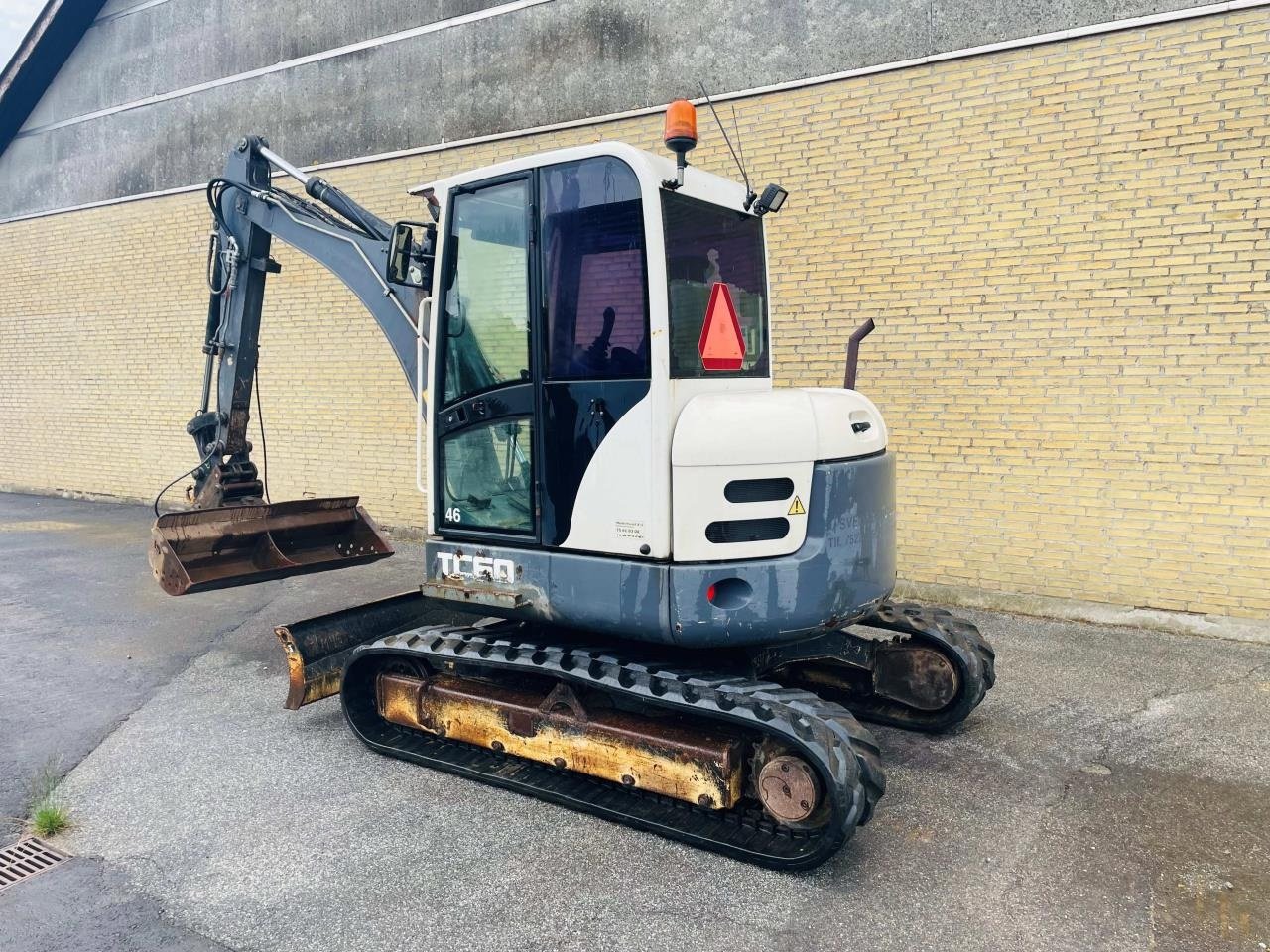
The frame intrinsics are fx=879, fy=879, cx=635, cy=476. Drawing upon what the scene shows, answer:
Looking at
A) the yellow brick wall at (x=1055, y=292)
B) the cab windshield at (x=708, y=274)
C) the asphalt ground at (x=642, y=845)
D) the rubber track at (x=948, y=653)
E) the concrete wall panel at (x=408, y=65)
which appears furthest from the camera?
the concrete wall panel at (x=408, y=65)

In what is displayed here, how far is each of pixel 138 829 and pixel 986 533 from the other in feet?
20.0

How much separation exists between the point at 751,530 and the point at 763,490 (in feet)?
0.58

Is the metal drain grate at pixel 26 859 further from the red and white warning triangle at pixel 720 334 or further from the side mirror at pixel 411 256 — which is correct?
the red and white warning triangle at pixel 720 334

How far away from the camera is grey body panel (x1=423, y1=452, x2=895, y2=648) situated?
12.1 ft

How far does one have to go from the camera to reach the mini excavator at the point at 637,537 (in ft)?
11.9

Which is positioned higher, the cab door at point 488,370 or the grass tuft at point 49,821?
the cab door at point 488,370

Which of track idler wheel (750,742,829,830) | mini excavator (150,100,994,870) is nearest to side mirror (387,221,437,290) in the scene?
mini excavator (150,100,994,870)

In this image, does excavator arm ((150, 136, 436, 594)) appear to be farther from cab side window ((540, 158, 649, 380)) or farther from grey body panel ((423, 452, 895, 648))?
grey body panel ((423, 452, 895, 648))

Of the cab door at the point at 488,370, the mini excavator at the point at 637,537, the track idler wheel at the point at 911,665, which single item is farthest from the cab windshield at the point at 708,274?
the track idler wheel at the point at 911,665

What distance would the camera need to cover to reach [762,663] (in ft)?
14.3

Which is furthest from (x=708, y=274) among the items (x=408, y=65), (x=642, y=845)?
(x=408, y=65)

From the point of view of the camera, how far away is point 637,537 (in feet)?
12.2

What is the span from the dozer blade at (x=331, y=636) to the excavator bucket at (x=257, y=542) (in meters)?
0.88

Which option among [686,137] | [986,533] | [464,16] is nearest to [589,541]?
[686,137]
